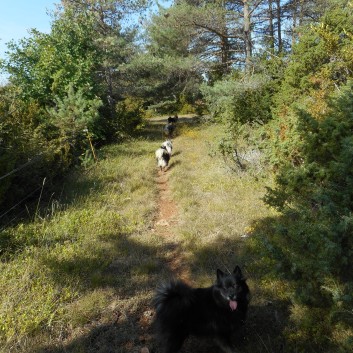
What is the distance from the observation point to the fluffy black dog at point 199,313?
3422 mm

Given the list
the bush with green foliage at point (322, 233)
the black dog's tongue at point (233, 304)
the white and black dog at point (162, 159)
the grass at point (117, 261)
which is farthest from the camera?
the white and black dog at point (162, 159)

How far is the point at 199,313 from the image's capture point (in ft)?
11.5

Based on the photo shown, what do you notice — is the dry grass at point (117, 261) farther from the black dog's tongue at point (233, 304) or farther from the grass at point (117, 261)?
the black dog's tongue at point (233, 304)

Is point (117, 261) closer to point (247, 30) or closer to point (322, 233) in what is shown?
point (322, 233)

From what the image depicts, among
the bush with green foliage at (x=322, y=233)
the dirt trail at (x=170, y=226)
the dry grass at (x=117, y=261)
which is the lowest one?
the dirt trail at (x=170, y=226)

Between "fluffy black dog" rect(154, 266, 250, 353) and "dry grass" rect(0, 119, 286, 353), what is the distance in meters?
0.39

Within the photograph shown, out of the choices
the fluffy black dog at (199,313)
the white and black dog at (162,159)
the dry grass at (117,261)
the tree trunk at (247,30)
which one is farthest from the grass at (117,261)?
the tree trunk at (247,30)

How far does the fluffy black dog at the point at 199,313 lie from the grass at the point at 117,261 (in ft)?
1.26

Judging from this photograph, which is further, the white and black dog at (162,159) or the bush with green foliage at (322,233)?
the white and black dog at (162,159)

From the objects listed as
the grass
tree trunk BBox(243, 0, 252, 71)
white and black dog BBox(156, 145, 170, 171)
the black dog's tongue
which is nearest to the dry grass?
the grass

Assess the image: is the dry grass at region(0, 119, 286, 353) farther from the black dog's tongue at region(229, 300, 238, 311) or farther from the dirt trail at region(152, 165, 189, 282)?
the black dog's tongue at region(229, 300, 238, 311)

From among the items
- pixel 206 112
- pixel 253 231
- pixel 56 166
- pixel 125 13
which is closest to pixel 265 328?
pixel 253 231

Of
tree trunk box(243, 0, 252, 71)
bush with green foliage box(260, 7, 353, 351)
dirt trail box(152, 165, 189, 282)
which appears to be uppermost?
tree trunk box(243, 0, 252, 71)

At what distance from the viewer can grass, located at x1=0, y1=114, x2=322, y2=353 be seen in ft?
12.9
